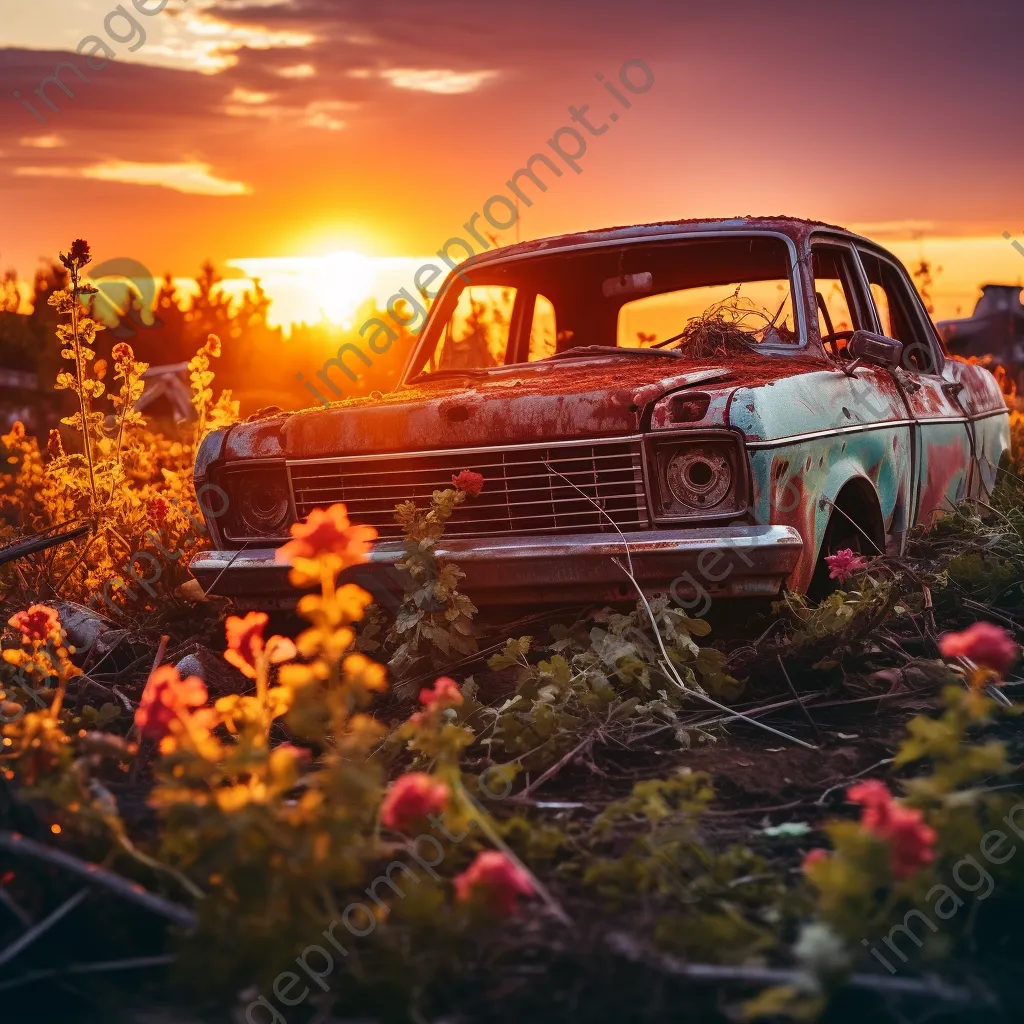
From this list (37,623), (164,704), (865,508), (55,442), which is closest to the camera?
(164,704)

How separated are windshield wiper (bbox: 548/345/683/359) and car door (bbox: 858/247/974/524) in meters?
1.17

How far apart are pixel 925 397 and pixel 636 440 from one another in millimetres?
2377

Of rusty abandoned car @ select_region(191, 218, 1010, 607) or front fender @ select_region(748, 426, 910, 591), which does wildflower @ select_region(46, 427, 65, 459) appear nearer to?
rusty abandoned car @ select_region(191, 218, 1010, 607)

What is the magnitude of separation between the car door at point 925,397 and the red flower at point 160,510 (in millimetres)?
3456

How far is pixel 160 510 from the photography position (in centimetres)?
623

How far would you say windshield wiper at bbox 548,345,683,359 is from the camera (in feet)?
16.5

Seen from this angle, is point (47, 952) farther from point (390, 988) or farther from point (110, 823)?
point (390, 988)

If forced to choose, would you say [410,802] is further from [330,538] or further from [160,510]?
[160,510]

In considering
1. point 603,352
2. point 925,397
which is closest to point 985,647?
point 603,352

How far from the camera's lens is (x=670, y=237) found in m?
5.32

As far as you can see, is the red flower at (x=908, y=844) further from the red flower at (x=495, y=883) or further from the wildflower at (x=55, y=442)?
the wildflower at (x=55, y=442)

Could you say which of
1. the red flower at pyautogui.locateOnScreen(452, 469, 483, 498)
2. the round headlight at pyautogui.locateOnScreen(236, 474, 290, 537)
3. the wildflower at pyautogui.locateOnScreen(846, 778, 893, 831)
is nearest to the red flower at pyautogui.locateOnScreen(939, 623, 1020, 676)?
the wildflower at pyautogui.locateOnScreen(846, 778, 893, 831)

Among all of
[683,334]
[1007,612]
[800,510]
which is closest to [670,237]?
[683,334]

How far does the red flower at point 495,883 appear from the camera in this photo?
6.86ft
